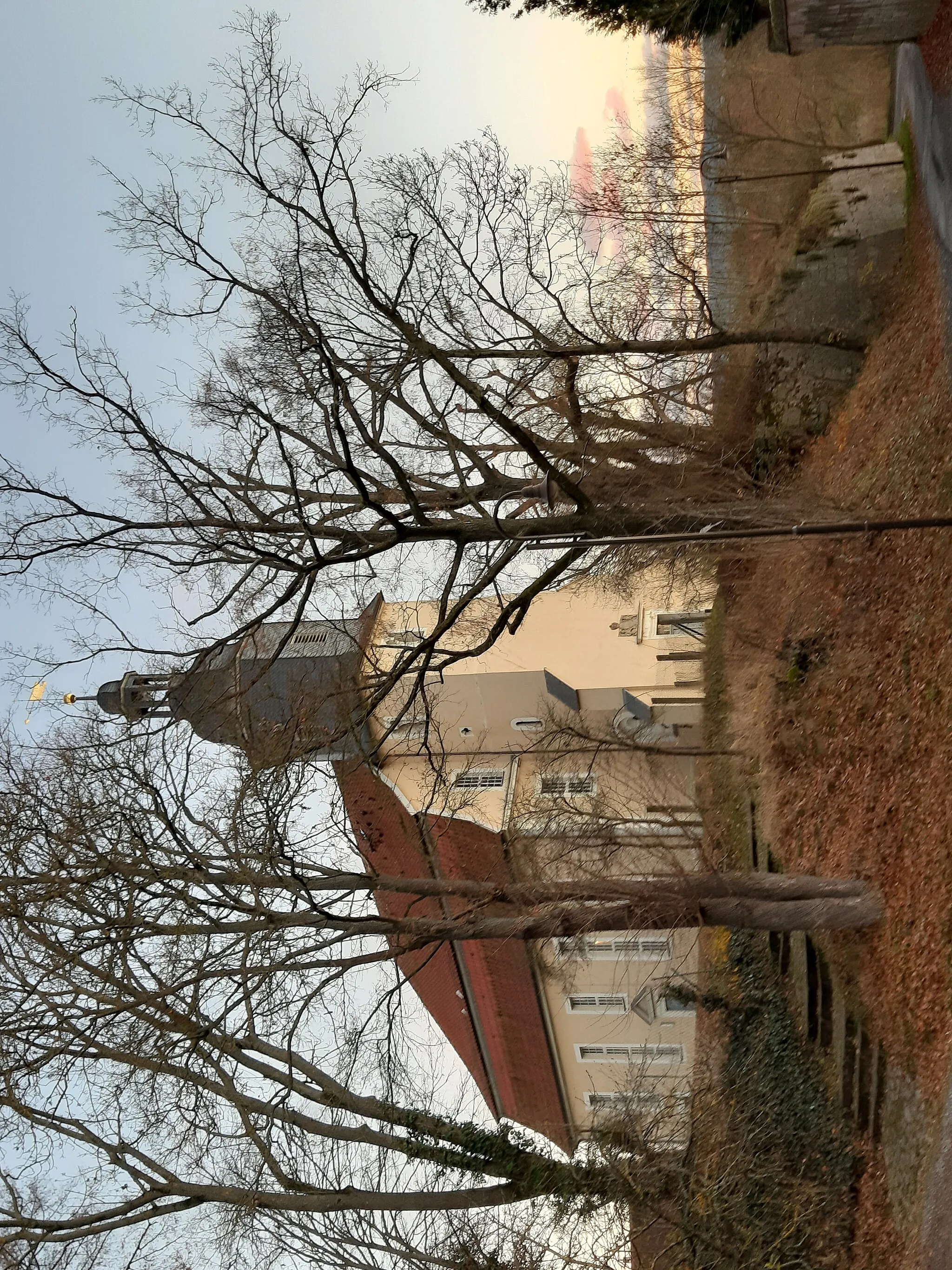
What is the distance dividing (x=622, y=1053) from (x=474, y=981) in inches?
173

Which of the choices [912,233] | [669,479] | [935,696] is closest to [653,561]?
[669,479]

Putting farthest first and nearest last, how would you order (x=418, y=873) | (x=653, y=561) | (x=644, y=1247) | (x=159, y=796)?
(x=418, y=873) < (x=653, y=561) < (x=644, y=1247) < (x=159, y=796)

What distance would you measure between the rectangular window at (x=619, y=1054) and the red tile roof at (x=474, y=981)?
880mm

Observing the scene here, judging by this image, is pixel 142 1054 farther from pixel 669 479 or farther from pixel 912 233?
pixel 912 233

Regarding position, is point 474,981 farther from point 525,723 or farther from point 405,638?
point 405,638

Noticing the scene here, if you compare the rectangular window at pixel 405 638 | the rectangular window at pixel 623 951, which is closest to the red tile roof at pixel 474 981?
the rectangular window at pixel 623 951

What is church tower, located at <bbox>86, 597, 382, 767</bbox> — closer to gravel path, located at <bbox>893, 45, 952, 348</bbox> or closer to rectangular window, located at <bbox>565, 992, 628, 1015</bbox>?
gravel path, located at <bbox>893, 45, 952, 348</bbox>

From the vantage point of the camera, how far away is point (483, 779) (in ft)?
77.5

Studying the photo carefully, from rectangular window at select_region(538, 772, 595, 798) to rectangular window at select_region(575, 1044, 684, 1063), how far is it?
6512 mm

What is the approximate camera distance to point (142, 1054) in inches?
448

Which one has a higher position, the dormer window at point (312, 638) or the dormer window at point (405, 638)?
the dormer window at point (312, 638)

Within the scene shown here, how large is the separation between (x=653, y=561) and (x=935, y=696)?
698 cm

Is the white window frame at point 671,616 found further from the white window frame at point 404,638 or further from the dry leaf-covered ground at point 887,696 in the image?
the dry leaf-covered ground at point 887,696

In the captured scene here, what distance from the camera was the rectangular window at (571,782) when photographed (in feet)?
64.1
